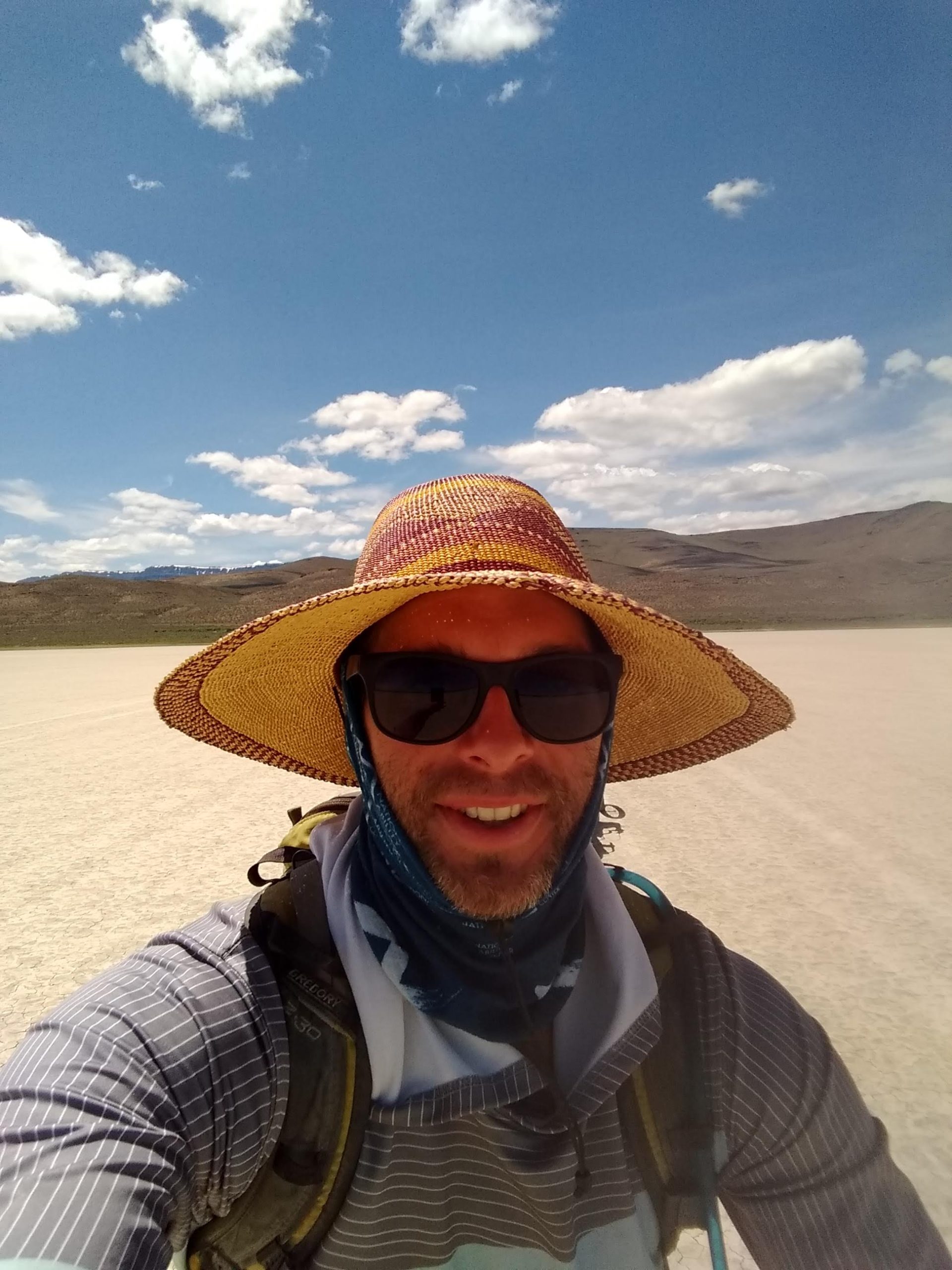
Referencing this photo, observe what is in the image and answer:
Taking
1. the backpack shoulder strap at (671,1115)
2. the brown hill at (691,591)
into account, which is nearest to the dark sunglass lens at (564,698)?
the backpack shoulder strap at (671,1115)

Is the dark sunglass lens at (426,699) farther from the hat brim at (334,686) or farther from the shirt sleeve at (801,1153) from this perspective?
the shirt sleeve at (801,1153)

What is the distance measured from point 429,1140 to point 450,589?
42.2 inches

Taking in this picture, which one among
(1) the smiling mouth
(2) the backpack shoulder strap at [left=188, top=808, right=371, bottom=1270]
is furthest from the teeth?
(2) the backpack shoulder strap at [left=188, top=808, right=371, bottom=1270]

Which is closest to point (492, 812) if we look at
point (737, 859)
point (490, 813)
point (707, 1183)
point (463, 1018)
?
point (490, 813)

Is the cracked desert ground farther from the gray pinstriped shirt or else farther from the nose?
the nose

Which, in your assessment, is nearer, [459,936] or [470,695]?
[459,936]

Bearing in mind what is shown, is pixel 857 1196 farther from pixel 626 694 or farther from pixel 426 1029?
pixel 626 694

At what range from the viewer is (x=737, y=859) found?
16.7 ft

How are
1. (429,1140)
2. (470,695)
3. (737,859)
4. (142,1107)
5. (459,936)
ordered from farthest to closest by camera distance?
(737,859)
(470,695)
(459,936)
(429,1140)
(142,1107)

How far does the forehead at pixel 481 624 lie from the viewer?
5.22ft

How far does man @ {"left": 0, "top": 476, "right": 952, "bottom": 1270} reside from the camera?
3.76 feet

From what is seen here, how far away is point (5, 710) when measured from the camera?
1227 centimetres

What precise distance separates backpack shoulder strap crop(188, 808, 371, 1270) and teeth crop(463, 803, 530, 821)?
1.50 feet

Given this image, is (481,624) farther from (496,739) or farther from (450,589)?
(496,739)
